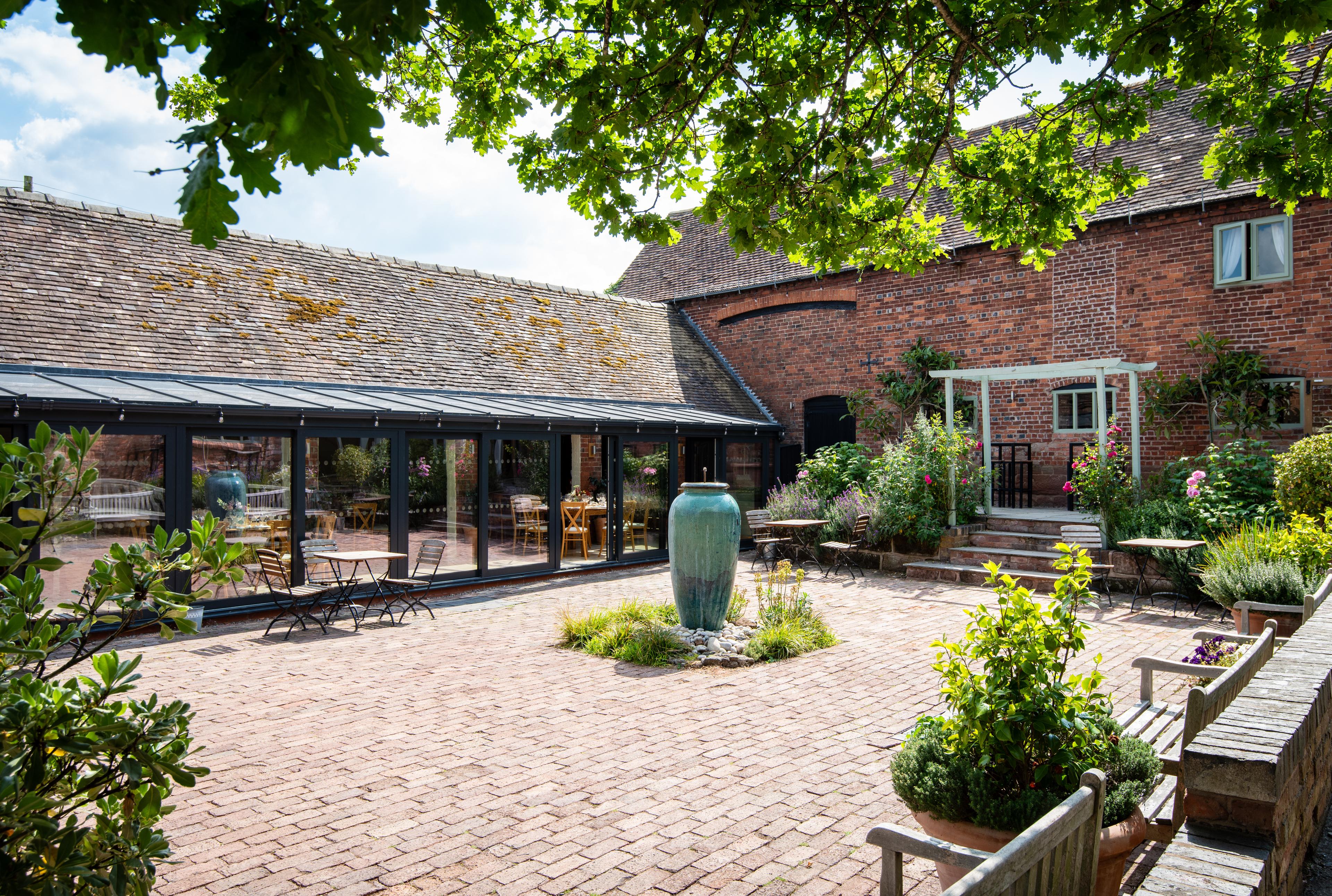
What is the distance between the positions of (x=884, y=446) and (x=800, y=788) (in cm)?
1117

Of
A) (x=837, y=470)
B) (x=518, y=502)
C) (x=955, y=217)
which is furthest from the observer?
(x=955, y=217)

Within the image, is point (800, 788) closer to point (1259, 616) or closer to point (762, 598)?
point (762, 598)

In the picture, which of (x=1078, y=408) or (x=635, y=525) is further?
(x=635, y=525)

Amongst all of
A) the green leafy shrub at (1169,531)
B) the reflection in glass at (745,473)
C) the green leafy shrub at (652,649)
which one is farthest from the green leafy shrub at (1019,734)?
the reflection in glass at (745,473)

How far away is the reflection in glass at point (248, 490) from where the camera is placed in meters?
9.30

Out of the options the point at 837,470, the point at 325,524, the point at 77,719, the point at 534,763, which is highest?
the point at 837,470

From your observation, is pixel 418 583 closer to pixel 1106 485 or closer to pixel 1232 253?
pixel 1106 485

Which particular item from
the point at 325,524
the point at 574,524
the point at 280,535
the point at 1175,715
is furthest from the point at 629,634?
the point at 574,524

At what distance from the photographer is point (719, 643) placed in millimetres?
7570

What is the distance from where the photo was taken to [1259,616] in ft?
22.6

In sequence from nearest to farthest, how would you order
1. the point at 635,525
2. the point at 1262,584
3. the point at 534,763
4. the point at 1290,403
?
the point at 534,763 → the point at 1262,584 → the point at 1290,403 → the point at 635,525

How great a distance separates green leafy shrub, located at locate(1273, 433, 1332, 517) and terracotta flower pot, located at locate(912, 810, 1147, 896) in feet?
24.5

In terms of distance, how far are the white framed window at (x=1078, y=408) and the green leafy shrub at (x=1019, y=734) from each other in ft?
37.4

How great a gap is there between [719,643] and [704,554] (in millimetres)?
826
